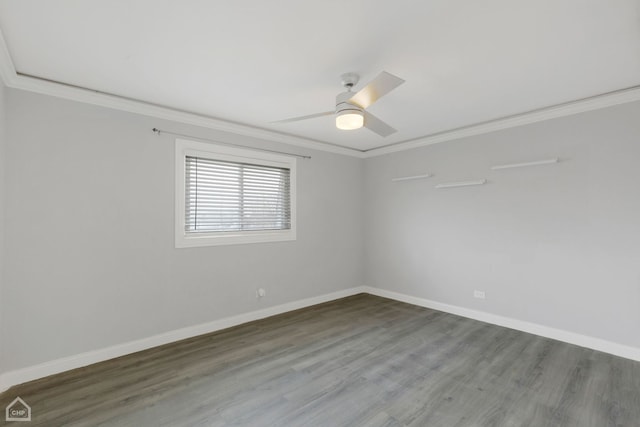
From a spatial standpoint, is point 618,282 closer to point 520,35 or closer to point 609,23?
point 609,23

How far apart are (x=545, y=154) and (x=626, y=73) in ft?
3.26

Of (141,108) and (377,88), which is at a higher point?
(141,108)

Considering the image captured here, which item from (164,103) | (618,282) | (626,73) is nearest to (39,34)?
(164,103)

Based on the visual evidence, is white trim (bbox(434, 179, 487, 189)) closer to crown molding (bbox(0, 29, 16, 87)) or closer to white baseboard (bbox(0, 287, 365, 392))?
white baseboard (bbox(0, 287, 365, 392))

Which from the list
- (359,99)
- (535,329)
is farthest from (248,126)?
(535,329)

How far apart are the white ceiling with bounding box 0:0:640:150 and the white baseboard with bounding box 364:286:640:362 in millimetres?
2521

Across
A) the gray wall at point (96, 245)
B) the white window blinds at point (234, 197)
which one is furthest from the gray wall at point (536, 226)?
the gray wall at point (96, 245)

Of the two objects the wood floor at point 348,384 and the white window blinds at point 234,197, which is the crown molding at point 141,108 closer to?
the white window blinds at point 234,197

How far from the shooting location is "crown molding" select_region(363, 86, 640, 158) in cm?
280

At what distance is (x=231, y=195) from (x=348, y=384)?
254cm

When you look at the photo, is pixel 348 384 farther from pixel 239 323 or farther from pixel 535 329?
pixel 535 329

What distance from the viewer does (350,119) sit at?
7.40ft

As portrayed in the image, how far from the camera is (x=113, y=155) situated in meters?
2.82

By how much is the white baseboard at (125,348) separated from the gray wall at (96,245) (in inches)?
2.4
